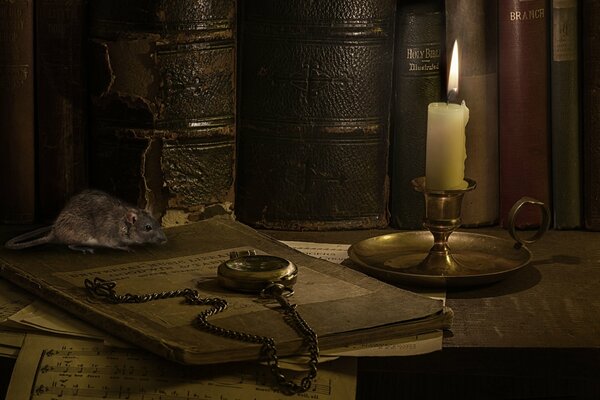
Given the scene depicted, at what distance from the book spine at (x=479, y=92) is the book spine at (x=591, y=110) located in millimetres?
121

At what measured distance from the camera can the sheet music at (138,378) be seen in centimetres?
112

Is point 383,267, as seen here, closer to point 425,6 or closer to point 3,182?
point 425,6

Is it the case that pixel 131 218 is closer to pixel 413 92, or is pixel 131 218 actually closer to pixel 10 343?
pixel 10 343

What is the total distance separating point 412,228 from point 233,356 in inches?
23.7

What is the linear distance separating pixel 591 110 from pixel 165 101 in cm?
58

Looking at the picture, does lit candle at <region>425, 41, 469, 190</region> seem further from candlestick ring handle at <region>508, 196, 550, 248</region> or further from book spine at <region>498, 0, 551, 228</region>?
book spine at <region>498, 0, 551, 228</region>

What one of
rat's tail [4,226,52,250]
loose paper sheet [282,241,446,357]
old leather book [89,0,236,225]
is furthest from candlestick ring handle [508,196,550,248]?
rat's tail [4,226,52,250]

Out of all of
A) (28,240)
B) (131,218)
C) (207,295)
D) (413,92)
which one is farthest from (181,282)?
(413,92)

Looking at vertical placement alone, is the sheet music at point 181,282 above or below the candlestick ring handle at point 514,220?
below

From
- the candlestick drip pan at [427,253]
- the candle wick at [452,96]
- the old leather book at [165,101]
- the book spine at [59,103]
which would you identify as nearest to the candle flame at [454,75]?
the candle wick at [452,96]

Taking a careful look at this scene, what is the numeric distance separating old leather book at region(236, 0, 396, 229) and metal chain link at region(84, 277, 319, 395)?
0.38 metres

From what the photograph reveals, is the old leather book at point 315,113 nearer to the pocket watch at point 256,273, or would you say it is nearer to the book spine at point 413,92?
the book spine at point 413,92

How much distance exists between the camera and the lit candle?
135cm

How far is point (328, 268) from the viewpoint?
54.3 inches
